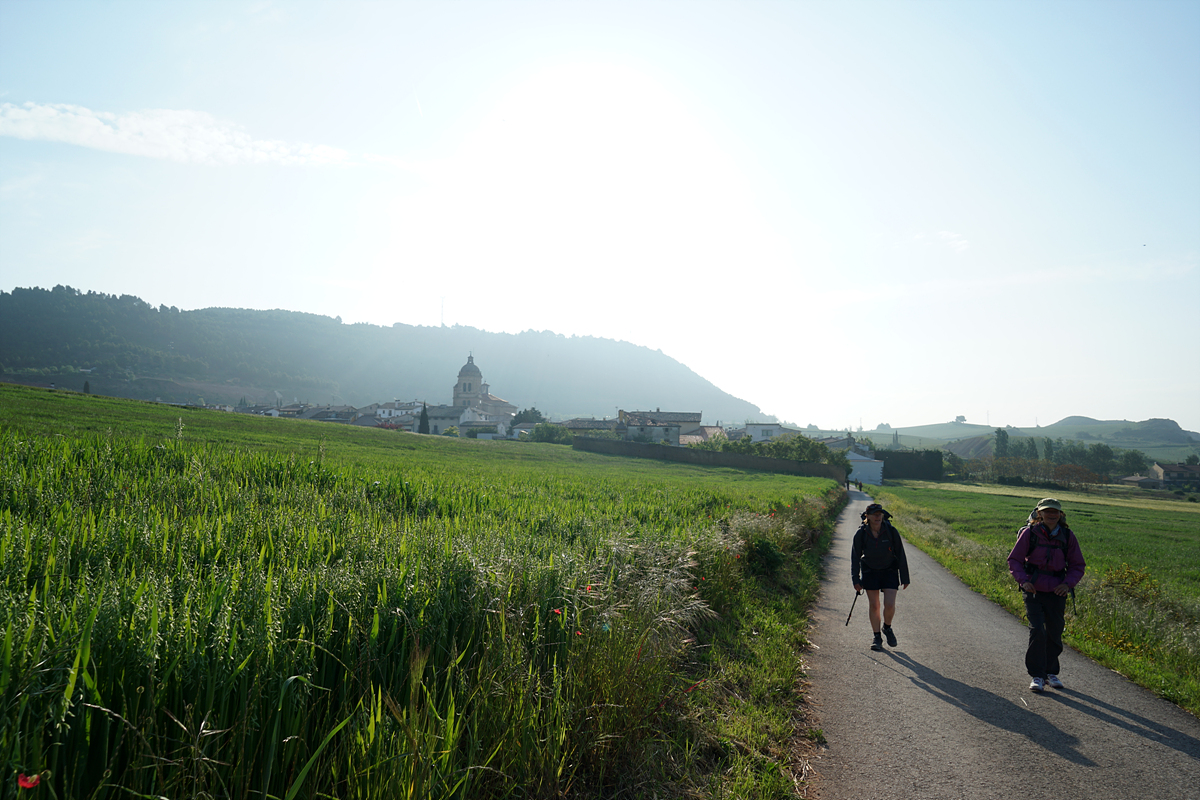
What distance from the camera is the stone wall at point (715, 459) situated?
63406 millimetres

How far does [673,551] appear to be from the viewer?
23.7 feet

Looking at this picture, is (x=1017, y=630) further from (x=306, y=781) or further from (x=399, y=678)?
(x=306, y=781)

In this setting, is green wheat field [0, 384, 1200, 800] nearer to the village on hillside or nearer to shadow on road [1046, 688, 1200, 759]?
shadow on road [1046, 688, 1200, 759]

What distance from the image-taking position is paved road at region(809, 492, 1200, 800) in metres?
4.34

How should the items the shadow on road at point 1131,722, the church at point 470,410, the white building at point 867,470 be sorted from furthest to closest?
the church at point 470,410 → the white building at point 867,470 → the shadow on road at point 1131,722

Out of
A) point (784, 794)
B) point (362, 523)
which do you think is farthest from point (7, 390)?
point (784, 794)

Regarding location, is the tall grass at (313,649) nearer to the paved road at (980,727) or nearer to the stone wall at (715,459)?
the paved road at (980,727)

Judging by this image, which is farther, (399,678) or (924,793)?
(924,793)

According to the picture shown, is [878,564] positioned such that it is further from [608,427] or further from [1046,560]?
[608,427]

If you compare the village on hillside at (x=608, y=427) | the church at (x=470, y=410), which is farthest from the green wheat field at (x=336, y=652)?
the church at (x=470, y=410)

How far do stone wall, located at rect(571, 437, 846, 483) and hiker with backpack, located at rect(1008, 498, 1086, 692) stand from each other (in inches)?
2219

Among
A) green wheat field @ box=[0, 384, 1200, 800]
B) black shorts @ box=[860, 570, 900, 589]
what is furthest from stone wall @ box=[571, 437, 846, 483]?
green wheat field @ box=[0, 384, 1200, 800]

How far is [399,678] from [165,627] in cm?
130

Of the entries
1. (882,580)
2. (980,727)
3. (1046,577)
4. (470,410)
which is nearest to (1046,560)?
(1046,577)
